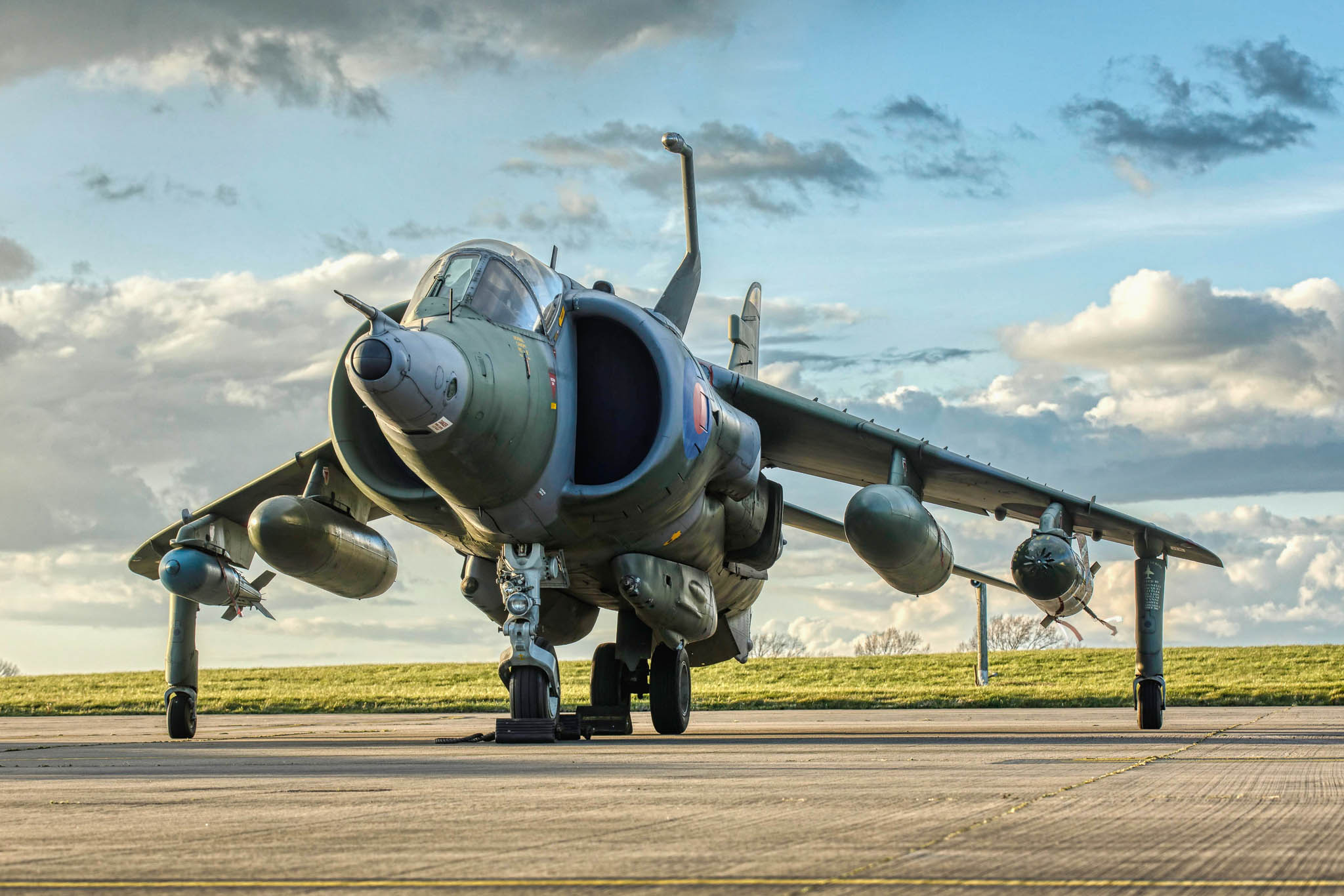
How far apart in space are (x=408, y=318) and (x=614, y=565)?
3247mm

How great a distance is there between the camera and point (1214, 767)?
849cm

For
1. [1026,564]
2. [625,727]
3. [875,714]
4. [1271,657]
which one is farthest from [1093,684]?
[625,727]

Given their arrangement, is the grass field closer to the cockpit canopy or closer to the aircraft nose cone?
the cockpit canopy

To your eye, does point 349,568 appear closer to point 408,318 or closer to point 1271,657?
point 408,318

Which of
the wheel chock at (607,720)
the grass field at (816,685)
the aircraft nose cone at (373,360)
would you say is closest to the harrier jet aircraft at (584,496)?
the aircraft nose cone at (373,360)

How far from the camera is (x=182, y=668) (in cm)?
1733

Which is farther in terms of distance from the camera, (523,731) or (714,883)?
(523,731)

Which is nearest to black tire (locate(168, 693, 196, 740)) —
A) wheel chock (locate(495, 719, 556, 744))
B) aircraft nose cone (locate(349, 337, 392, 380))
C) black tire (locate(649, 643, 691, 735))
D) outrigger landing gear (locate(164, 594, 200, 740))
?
outrigger landing gear (locate(164, 594, 200, 740))

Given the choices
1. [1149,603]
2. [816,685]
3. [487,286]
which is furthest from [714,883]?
[816,685]

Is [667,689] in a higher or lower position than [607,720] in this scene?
higher

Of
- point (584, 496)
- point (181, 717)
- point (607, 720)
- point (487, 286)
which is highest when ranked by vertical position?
point (487, 286)

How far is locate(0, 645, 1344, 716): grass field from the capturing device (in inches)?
1057

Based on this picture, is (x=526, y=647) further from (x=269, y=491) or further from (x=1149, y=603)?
(x=1149, y=603)

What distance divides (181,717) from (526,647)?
6.42 m
